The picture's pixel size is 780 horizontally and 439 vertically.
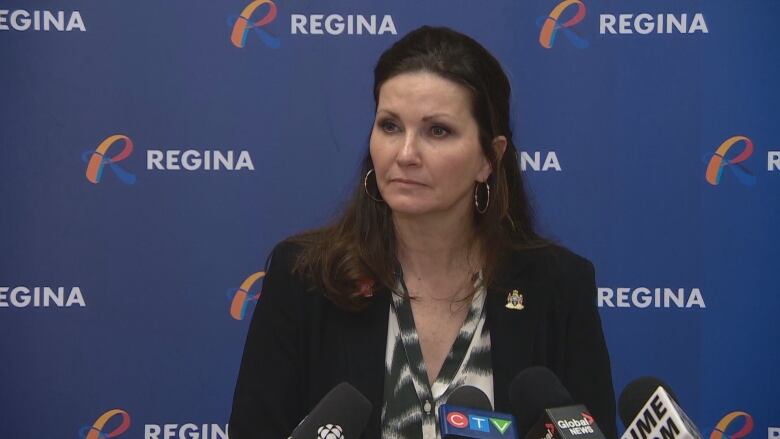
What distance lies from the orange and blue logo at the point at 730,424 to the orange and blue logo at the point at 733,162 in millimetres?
787

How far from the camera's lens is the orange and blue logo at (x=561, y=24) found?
125 inches

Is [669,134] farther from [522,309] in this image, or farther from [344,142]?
[522,309]

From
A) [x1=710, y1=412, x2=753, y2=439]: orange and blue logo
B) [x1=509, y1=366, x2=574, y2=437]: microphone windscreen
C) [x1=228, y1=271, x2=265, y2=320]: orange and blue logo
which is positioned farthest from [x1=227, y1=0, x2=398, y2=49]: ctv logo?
[x1=509, y1=366, x2=574, y2=437]: microphone windscreen

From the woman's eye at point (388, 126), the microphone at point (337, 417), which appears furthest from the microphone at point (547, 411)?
the woman's eye at point (388, 126)

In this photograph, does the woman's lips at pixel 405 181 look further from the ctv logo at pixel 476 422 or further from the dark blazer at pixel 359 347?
the ctv logo at pixel 476 422

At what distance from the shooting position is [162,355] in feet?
10.6

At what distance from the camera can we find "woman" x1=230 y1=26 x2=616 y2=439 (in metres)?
1.98

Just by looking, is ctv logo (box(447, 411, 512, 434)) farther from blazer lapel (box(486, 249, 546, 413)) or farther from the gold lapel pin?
the gold lapel pin

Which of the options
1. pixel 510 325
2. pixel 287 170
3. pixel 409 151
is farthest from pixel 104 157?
pixel 510 325

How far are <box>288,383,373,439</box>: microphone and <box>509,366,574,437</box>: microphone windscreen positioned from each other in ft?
0.79

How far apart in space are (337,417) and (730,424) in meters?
2.27

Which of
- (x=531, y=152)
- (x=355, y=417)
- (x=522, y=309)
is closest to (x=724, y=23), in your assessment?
(x=531, y=152)

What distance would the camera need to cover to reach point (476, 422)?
1257 millimetres

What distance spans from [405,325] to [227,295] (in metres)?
1.31
